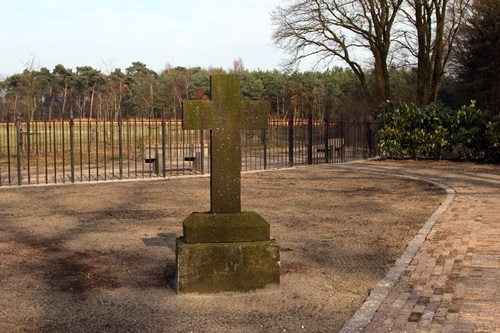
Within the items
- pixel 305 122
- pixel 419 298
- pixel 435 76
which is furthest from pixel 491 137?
pixel 419 298

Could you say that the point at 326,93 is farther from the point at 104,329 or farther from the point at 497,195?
the point at 104,329

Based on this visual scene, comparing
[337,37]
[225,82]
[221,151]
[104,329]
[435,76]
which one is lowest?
[104,329]

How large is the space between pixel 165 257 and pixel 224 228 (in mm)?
1613

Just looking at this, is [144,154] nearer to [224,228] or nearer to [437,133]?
[437,133]

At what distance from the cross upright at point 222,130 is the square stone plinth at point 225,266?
0.38 metres

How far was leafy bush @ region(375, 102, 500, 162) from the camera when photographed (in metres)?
19.1

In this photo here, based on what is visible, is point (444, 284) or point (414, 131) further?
point (414, 131)

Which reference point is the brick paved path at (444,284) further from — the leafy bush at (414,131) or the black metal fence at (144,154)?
the leafy bush at (414,131)

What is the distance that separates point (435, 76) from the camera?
2652 cm

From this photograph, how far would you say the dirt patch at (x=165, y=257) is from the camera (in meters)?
4.50

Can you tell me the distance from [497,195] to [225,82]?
8.08 meters

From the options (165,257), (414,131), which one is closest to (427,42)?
(414,131)

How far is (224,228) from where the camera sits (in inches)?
203

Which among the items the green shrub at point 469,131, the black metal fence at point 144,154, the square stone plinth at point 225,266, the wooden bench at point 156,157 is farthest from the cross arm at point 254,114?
the green shrub at point 469,131
